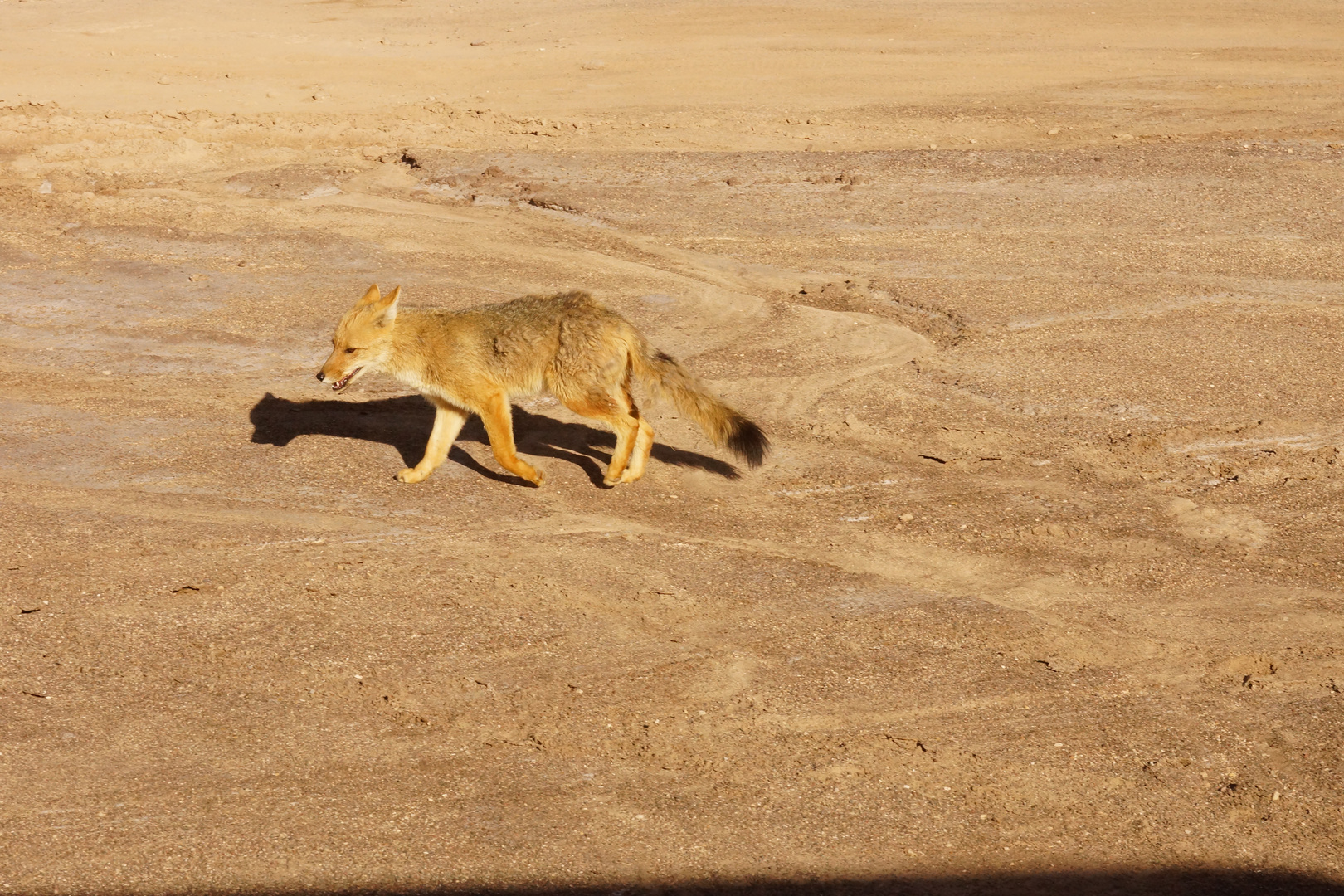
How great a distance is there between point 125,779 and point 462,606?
6.45 feet

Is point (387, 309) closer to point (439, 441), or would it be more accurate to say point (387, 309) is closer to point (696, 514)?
point (439, 441)

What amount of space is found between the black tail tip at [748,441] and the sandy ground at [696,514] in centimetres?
34

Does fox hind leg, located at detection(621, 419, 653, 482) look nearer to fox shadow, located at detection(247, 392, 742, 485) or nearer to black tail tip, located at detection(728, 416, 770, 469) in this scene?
fox shadow, located at detection(247, 392, 742, 485)

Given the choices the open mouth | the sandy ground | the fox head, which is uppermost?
the fox head

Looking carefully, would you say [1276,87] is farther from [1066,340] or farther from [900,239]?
[1066,340]

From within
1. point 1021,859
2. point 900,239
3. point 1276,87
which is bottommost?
point 1021,859

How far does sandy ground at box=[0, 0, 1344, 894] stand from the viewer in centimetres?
546

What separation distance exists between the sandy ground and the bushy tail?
1.30 ft

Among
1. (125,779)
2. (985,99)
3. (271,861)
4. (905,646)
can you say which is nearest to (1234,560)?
(905,646)

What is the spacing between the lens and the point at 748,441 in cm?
827

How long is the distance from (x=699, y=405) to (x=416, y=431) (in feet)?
7.72

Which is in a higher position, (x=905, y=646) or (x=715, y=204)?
(x=715, y=204)

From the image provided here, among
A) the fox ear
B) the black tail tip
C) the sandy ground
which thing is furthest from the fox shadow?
the fox ear

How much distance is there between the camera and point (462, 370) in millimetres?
8539
